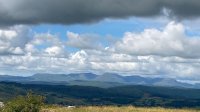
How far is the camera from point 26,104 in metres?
47.1

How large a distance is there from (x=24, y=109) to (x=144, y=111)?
717 inches

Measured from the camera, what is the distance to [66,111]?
178ft

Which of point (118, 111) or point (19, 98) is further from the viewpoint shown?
point (118, 111)

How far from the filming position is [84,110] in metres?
55.6

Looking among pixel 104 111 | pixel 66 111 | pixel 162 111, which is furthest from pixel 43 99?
pixel 162 111

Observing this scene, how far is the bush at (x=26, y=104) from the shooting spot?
46781 mm

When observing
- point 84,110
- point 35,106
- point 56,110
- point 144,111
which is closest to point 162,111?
point 144,111

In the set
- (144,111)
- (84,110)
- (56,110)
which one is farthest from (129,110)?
(56,110)

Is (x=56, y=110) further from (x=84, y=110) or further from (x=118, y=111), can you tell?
(x=118, y=111)

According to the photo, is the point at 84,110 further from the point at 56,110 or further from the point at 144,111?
the point at 144,111

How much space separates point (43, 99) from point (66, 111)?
6143 millimetres

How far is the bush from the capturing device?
153 ft

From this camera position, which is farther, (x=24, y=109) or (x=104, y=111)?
(x=104, y=111)

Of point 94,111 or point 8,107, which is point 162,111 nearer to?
point 94,111
